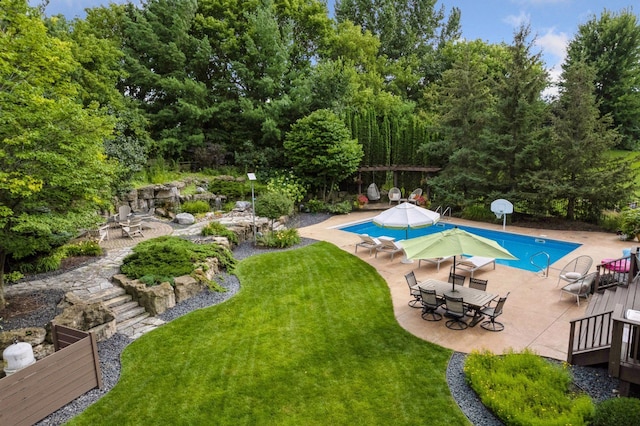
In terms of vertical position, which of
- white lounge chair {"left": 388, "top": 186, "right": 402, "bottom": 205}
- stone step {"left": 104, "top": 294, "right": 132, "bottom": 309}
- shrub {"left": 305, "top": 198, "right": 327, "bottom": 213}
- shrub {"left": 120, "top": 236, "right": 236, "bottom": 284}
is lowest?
stone step {"left": 104, "top": 294, "right": 132, "bottom": 309}

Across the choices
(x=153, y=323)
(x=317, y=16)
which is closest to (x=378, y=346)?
(x=153, y=323)

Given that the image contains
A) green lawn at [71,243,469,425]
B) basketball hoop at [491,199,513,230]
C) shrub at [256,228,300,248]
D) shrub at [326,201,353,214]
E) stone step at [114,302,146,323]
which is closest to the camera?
green lawn at [71,243,469,425]

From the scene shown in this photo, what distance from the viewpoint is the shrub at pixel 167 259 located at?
354 inches

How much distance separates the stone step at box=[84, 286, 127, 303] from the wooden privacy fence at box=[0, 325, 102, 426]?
1.94 meters

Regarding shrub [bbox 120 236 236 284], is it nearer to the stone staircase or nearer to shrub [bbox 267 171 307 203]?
the stone staircase

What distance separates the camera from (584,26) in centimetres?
2559

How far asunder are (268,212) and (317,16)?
1764 cm

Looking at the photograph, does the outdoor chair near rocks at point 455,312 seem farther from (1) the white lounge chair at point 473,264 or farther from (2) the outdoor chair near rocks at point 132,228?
(2) the outdoor chair near rocks at point 132,228

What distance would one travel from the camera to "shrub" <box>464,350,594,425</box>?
15.5 ft

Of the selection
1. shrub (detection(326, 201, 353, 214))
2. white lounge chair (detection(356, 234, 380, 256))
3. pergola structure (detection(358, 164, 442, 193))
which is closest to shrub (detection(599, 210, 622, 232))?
pergola structure (detection(358, 164, 442, 193))

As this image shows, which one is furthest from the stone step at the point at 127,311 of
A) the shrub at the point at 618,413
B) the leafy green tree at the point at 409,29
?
the leafy green tree at the point at 409,29

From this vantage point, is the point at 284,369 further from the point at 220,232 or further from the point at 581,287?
the point at 220,232

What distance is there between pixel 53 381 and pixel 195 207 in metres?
12.0

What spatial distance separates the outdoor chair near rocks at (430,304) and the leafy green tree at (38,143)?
6865 millimetres
